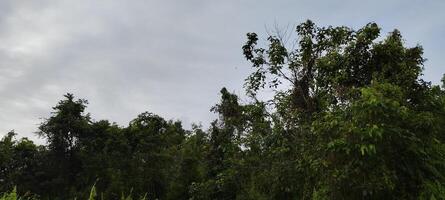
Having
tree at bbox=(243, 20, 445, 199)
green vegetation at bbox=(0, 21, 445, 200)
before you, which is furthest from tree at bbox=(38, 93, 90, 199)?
tree at bbox=(243, 20, 445, 199)

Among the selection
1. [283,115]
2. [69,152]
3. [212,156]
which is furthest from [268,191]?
[69,152]

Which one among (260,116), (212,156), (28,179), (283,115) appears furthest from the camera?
(28,179)

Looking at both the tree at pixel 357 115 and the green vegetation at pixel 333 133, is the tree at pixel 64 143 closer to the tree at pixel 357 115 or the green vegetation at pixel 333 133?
the green vegetation at pixel 333 133

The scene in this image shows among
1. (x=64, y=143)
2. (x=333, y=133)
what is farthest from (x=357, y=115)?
(x=64, y=143)

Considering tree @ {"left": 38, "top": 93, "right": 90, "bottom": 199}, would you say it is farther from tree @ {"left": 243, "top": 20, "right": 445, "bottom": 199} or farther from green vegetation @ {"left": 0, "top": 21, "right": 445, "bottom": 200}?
tree @ {"left": 243, "top": 20, "right": 445, "bottom": 199}

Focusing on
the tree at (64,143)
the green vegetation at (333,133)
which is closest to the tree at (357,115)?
the green vegetation at (333,133)

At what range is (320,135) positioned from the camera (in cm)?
1148

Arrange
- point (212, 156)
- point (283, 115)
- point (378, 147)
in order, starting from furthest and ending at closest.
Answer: point (212, 156)
point (283, 115)
point (378, 147)

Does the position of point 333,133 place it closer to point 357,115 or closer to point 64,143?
point 357,115

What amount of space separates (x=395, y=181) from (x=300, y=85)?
613cm

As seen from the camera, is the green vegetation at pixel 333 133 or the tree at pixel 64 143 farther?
the tree at pixel 64 143

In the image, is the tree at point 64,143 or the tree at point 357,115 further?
the tree at point 64,143

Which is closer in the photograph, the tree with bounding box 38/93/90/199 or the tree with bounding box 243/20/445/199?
the tree with bounding box 243/20/445/199

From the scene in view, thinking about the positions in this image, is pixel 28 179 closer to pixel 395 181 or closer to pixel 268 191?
pixel 268 191
